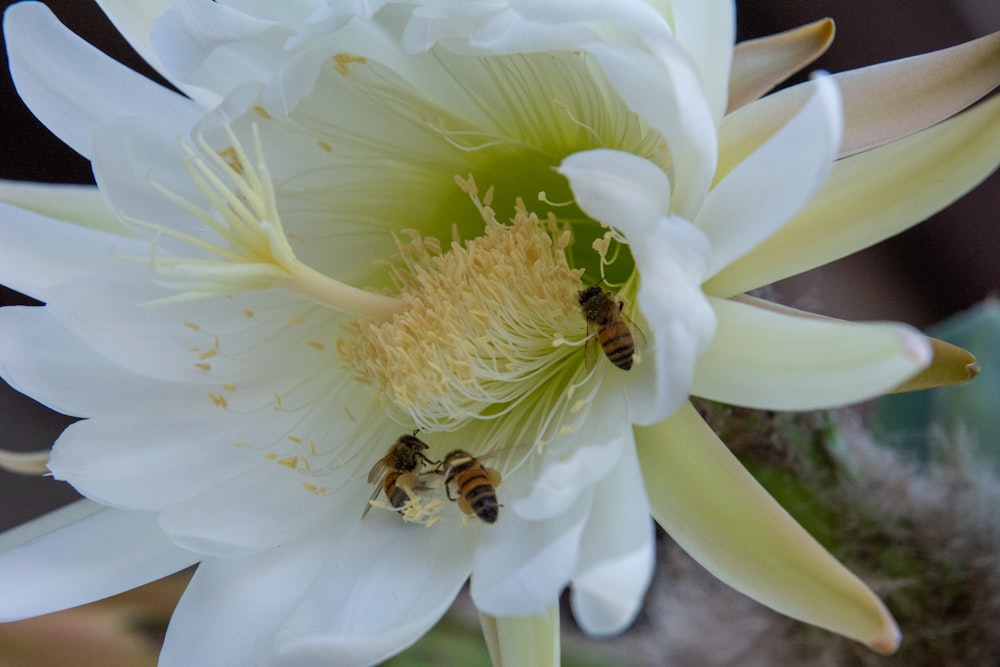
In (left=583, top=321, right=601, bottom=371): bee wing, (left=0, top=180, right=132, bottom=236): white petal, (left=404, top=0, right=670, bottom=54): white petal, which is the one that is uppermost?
(left=0, top=180, right=132, bottom=236): white petal

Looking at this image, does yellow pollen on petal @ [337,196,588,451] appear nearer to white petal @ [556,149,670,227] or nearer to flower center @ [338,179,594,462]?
flower center @ [338,179,594,462]

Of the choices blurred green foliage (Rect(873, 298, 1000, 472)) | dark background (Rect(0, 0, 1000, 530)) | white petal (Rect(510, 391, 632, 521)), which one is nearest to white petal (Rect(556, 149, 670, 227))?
white petal (Rect(510, 391, 632, 521))

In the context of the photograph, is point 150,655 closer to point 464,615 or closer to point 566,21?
point 464,615

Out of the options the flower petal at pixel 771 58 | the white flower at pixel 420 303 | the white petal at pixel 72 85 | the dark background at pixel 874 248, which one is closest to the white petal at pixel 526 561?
the white flower at pixel 420 303

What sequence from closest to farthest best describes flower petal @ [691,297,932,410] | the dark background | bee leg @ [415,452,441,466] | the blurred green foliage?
flower petal @ [691,297,932,410], bee leg @ [415,452,441,466], the blurred green foliage, the dark background

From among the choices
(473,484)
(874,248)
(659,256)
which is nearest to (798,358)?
(659,256)

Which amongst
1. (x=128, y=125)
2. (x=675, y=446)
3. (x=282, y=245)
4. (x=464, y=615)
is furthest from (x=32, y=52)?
(x=464, y=615)

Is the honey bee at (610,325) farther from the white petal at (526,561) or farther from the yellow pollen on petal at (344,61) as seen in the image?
the yellow pollen on petal at (344,61)
